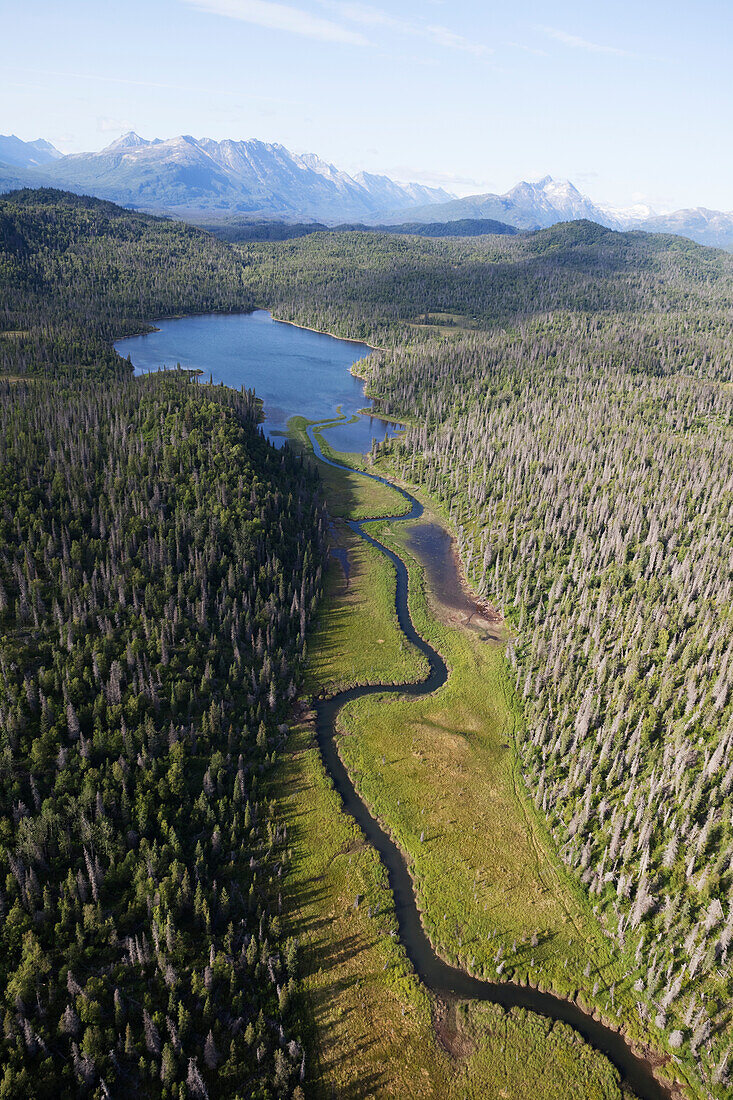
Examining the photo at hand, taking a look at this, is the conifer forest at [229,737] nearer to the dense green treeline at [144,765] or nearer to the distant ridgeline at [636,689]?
the dense green treeline at [144,765]

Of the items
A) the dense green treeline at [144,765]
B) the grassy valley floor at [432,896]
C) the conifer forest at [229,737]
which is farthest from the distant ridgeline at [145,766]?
the grassy valley floor at [432,896]

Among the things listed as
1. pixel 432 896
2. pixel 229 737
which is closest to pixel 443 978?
pixel 432 896

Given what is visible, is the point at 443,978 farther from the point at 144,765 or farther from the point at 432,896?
the point at 144,765

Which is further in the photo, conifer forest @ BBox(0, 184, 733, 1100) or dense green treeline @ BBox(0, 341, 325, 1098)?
conifer forest @ BBox(0, 184, 733, 1100)

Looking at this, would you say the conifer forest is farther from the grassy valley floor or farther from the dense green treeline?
the grassy valley floor

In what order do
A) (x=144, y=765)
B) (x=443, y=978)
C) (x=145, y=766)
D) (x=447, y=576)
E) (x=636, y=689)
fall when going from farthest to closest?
(x=447, y=576) → (x=636, y=689) → (x=145, y=766) → (x=144, y=765) → (x=443, y=978)

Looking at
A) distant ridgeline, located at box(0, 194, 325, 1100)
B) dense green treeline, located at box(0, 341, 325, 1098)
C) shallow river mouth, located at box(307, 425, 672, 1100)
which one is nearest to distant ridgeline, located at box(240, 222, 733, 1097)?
shallow river mouth, located at box(307, 425, 672, 1100)
